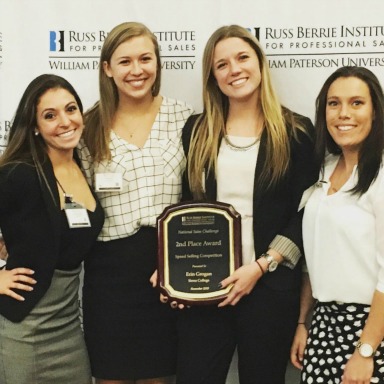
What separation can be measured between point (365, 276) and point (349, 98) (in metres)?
0.56

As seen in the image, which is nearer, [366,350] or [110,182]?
[366,350]

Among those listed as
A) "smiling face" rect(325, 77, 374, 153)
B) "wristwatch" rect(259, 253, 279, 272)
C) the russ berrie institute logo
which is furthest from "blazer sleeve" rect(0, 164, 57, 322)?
"smiling face" rect(325, 77, 374, 153)

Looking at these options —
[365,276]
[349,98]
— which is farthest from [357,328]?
[349,98]

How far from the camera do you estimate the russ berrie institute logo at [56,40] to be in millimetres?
2643

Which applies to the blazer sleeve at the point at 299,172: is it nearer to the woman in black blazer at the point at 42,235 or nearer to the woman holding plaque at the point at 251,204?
the woman holding plaque at the point at 251,204

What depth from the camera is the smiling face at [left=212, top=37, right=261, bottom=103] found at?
6.86 ft

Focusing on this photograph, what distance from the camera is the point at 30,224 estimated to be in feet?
6.48

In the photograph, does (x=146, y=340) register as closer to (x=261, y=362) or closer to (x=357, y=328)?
(x=261, y=362)

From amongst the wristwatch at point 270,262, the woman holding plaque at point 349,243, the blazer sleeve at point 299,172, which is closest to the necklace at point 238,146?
the blazer sleeve at point 299,172

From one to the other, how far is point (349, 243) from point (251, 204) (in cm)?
40

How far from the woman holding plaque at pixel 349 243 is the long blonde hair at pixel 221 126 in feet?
0.55

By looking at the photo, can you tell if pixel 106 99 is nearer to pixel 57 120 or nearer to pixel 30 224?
pixel 57 120

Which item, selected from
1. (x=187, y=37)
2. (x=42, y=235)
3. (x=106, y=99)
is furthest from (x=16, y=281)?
(x=187, y=37)

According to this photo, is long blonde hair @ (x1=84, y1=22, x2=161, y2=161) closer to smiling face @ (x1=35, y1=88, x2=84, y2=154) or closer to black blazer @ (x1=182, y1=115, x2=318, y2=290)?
smiling face @ (x1=35, y1=88, x2=84, y2=154)
